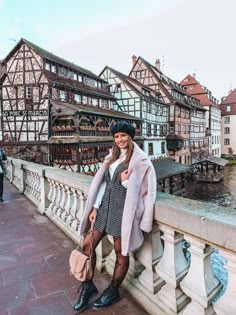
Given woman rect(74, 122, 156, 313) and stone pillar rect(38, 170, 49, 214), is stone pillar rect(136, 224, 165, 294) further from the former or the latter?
stone pillar rect(38, 170, 49, 214)

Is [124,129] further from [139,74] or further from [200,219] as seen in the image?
[139,74]

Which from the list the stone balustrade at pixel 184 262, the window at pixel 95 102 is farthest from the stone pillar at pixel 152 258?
the window at pixel 95 102

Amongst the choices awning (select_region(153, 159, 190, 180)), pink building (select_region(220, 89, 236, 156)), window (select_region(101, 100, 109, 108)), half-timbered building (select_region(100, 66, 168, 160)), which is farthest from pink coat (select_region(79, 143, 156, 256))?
pink building (select_region(220, 89, 236, 156))

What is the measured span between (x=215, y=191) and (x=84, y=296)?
77.7 ft

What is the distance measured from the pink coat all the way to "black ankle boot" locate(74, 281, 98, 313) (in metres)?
0.55

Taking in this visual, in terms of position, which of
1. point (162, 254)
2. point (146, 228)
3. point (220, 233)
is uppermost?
point (220, 233)

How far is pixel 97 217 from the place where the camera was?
2.04 m

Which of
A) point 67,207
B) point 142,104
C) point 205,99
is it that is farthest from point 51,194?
point 205,99

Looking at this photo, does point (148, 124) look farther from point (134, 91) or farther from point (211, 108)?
point (211, 108)

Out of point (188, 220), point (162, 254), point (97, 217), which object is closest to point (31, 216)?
point (97, 217)

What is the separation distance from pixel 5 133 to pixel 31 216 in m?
19.2

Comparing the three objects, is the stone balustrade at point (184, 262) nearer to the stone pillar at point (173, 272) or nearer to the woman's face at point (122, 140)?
the stone pillar at point (173, 272)

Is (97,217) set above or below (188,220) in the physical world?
below

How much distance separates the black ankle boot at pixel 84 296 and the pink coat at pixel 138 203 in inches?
21.7
